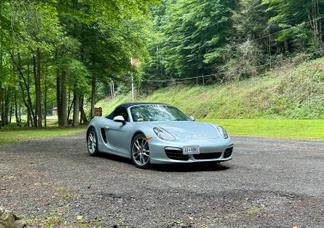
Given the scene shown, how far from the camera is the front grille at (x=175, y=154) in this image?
7.65m

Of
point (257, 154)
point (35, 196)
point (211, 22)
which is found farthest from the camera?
point (211, 22)

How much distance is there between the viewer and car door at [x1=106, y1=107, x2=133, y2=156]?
28.8 ft

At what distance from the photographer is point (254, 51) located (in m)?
45.9

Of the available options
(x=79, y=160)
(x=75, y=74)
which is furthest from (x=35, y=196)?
(x=75, y=74)

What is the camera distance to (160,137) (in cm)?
787

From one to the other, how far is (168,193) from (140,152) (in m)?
2.75

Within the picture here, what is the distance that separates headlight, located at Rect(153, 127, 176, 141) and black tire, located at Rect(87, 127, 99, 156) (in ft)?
8.59

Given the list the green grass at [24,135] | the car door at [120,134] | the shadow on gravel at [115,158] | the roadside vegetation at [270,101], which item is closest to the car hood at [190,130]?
the car door at [120,134]

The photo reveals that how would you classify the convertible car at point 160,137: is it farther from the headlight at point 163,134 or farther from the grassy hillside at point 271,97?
the grassy hillside at point 271,97

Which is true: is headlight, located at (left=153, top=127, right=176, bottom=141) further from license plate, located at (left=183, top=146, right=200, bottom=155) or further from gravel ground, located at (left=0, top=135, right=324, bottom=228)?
gravel ground, located at (left=0, top=135, right=324, bottom=228)

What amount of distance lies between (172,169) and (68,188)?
103 inches

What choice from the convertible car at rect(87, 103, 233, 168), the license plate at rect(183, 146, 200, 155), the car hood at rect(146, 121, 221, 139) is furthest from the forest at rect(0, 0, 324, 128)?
the license plate at rect(183, 146, 200, 155)

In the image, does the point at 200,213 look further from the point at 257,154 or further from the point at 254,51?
the point at 254,51

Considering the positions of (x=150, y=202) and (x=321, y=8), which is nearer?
(x=150, y=202)
